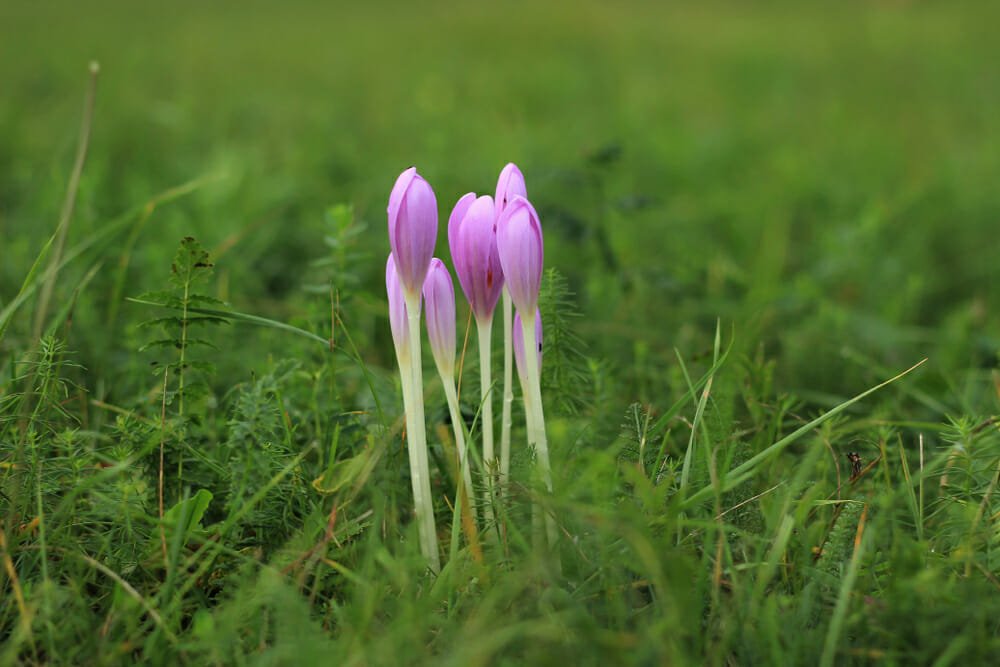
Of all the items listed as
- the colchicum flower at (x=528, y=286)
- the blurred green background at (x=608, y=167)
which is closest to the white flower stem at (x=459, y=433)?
the colchicum flower at (x=528, y=286)

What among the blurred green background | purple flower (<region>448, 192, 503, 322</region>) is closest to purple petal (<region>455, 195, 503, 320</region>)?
purple flower (<region>448, 192, 503, 322</region>)

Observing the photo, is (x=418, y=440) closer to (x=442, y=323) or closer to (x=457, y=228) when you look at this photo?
(x=442, y=323)

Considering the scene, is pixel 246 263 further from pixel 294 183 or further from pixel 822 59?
pixel 822 59

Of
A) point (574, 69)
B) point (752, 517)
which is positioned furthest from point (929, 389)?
point (574, 69)

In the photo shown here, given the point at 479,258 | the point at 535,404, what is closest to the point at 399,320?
the point at 479,258

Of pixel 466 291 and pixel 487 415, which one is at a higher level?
pixel 466 291

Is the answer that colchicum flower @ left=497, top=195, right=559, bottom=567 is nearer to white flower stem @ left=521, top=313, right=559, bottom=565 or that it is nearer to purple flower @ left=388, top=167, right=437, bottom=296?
white flower stem @ left=521, top=313, right=559, bottom=565
